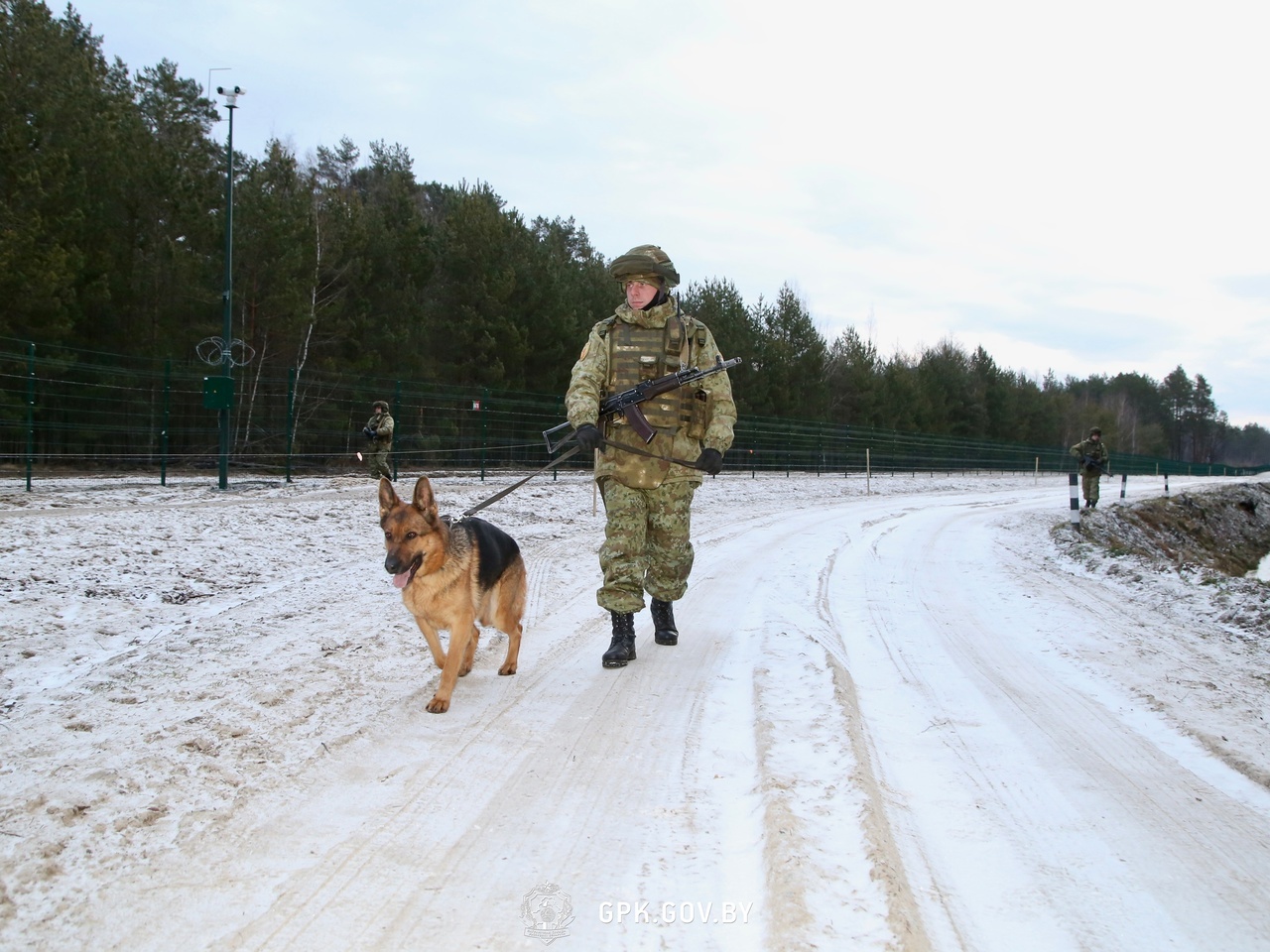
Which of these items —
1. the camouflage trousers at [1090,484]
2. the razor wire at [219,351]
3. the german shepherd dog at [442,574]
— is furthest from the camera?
the camouflage trousers at [1090,484]

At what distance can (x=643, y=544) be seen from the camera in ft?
17.2

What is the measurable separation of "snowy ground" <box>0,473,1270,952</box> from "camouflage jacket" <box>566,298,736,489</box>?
43.7 inches

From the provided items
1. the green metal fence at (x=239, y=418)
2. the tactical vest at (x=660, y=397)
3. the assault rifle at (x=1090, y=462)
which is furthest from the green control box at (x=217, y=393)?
the assault rifle at (x=1090, y=462)

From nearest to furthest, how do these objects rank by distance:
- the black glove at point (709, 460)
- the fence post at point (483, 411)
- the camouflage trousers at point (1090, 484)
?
1. the black glove at point (709, 460)
2. the fence post at point (483, 411)
3. the camouflage trousers at point (1090, 484)

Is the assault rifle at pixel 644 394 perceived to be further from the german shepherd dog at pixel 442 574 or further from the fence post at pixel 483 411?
the fence post at pixel 483 411

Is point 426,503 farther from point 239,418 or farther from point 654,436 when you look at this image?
point 239,418

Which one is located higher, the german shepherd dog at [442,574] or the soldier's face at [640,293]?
the soldier's face at [640,293]

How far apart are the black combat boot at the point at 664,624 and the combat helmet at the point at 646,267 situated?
1.99m

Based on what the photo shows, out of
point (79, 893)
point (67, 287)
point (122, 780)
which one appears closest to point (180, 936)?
point (79, 893)

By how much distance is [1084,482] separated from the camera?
22.4m

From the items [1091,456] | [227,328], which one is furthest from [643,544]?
[1091,456]

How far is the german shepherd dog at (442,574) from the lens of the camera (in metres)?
4.17

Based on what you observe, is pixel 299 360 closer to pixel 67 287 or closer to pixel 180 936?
pixel 67 287

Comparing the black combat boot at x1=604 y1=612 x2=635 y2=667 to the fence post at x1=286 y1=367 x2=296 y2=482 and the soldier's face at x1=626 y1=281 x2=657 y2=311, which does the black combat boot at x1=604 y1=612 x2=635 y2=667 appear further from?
the fence post at x1=286 y1=367 x2=296 y2=482
